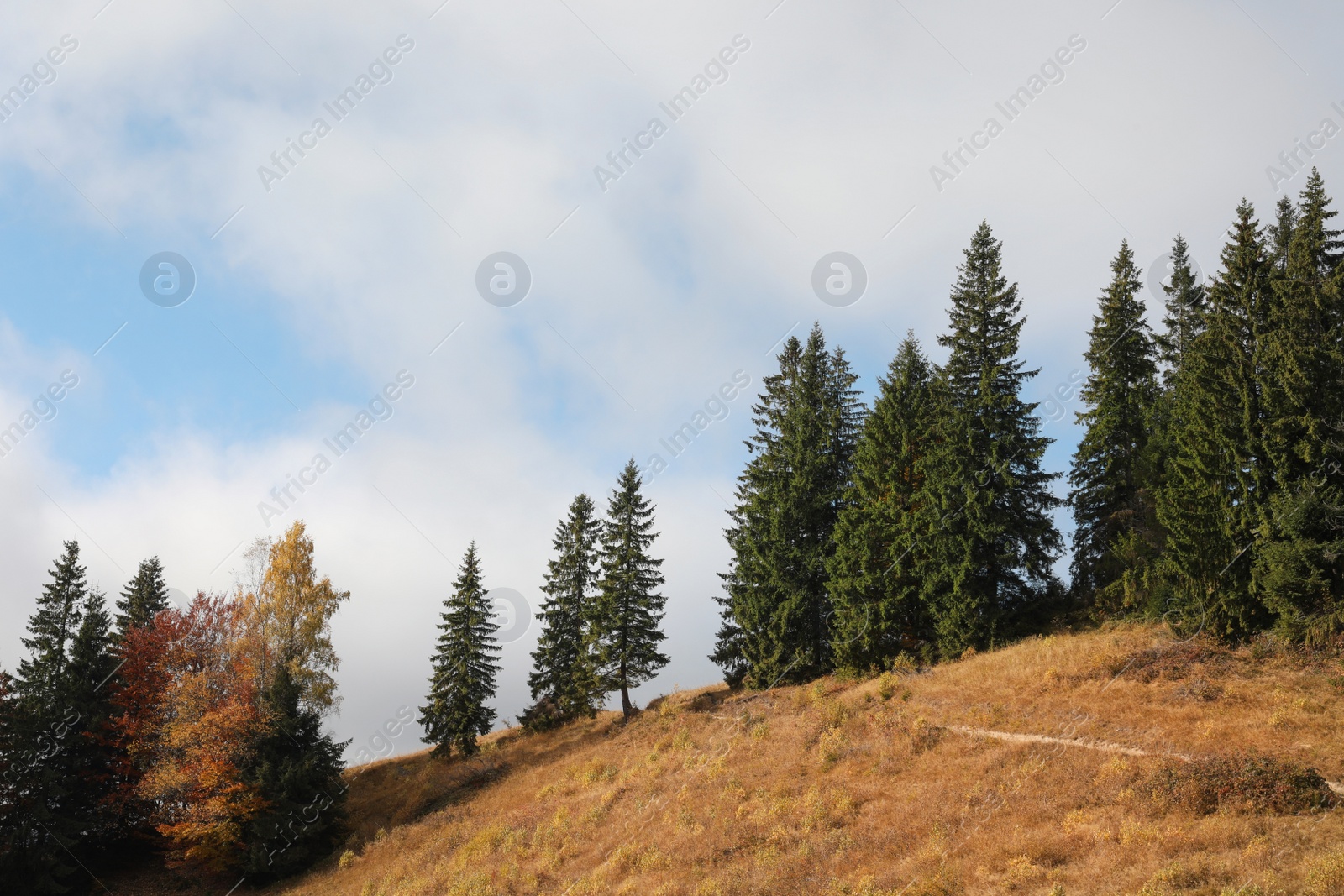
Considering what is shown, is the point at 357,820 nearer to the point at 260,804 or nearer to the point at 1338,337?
the point at 260,804

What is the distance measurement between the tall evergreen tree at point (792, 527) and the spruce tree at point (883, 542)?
1915 millimetres

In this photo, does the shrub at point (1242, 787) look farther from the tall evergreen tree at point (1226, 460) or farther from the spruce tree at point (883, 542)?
the spruce tree at point (883, 542)

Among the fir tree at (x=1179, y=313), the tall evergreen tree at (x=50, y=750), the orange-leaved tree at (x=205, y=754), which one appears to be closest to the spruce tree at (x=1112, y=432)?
the fir tree at (x=1179, y=313)

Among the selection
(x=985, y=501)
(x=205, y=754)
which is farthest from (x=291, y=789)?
(x=985, y=501)

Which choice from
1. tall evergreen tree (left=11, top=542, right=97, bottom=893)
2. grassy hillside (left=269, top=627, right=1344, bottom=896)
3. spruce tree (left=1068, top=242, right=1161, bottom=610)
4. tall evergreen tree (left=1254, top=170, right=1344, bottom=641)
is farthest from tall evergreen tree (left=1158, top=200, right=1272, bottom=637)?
tall evergreen tree (left=11, top=542, right=97, bottom=893)

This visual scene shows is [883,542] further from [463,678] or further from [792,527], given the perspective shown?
[463,678]

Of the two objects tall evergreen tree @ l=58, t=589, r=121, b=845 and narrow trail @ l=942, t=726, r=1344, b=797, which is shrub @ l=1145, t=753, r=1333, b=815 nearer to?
narrow trail @ l=942, t=726, r=1344, b=797

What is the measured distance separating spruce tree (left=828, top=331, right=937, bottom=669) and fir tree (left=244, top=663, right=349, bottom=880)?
29258mm

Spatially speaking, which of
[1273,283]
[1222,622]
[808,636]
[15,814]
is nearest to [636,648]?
[808,636]

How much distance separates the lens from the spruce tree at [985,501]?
33.2 meters

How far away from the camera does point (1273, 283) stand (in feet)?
87.4

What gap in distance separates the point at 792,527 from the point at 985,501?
36.5 ft

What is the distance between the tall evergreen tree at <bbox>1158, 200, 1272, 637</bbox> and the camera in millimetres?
26000

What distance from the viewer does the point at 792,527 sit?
41.4 m
